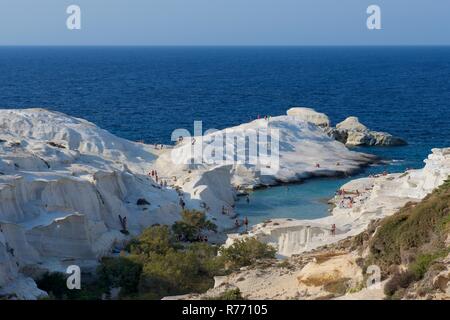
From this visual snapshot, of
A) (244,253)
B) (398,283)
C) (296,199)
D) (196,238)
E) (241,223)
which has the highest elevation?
(398,283)

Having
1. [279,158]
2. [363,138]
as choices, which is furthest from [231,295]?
[363,138]

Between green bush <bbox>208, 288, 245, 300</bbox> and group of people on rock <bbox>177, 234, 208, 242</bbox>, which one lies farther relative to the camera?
group of people on rock <bbox>177, 234, 208, 242</bbox>

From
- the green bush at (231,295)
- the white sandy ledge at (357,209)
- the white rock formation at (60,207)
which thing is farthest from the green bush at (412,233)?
the white rock formation at (60,207)

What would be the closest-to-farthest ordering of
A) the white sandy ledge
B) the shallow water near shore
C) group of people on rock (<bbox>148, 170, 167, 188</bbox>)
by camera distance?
the white sandy ledge, the shallow water near shore, group of people on rock (<bbox>148, 170, 167, 188</bbox>)

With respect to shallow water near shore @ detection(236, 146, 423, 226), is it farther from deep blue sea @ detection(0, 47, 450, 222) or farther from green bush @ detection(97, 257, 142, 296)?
green bush @ detection(97, 257, 142, 296)

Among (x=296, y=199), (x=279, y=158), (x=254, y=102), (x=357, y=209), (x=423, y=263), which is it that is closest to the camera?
(x=423, y=263)

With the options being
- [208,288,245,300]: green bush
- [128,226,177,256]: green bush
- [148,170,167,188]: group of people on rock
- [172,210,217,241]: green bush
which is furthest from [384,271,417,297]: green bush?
[148,170,167,188]: group of people on rock

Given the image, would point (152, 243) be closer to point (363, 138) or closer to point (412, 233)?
point (412, 233)

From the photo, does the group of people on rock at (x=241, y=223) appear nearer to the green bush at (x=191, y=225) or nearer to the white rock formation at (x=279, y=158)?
the green bush at (x=191, y=225)

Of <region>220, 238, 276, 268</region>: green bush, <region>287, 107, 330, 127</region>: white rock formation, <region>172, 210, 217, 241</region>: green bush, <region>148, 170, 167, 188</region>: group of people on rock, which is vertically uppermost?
<region>287, 107, 330, 127</region>: white rock formation
